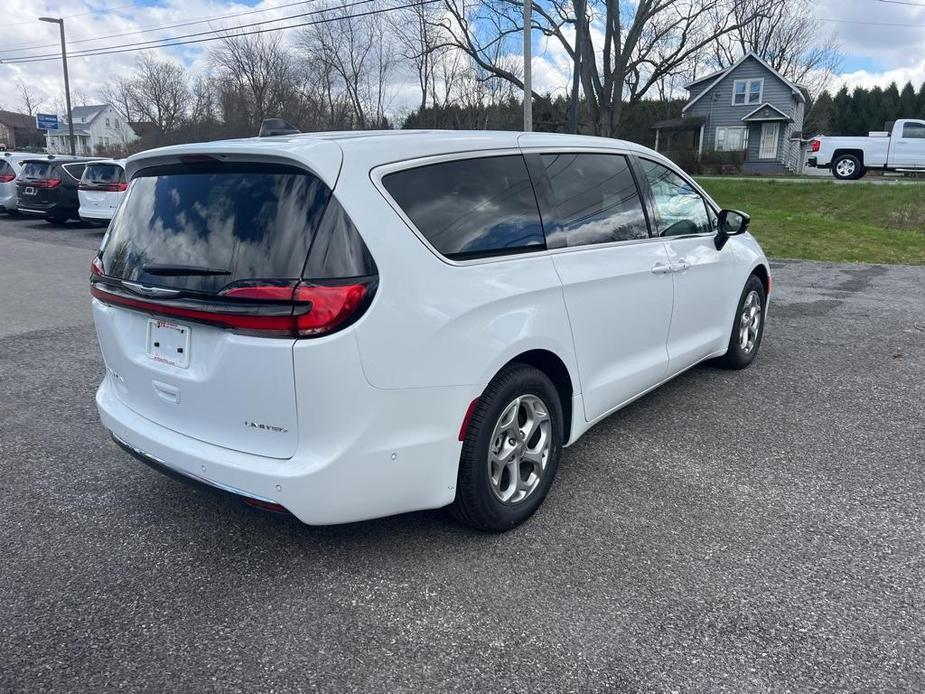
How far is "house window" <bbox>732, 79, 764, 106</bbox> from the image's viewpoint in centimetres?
4166

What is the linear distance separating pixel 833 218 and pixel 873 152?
35.3 ft

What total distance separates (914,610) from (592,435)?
1995 mm

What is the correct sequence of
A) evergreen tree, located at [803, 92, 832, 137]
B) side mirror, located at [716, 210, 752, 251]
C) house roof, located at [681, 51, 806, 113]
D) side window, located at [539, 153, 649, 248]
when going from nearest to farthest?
side window, located at [539, 153, 649, 248], side mirror, located at [716, 210, 752, 251], house roof, located at [681, 51, 806, 113], evergreen tree, located at [803, 92, 832, 137]

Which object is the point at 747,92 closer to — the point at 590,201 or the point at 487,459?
the point at 590,201

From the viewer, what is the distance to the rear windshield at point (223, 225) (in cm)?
255

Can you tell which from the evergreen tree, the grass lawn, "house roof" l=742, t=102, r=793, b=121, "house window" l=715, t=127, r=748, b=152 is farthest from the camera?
the evergreen tree

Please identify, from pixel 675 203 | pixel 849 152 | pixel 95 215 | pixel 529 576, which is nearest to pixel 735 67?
pixel 849 152

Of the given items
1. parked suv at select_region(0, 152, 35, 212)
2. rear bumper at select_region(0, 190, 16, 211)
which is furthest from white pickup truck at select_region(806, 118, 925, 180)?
rear bumper at select_region(0, 190, 16, 211)

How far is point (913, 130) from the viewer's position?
26484 mm

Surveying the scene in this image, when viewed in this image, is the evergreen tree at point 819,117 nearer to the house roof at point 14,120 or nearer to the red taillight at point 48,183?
the red taillight at point 48,183

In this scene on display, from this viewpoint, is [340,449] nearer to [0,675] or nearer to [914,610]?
[0,675]

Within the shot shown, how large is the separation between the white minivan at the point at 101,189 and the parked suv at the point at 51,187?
164cm

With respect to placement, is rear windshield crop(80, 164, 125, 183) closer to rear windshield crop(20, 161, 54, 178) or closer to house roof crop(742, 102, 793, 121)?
rear windshield crop(20, 161, 54, 178)

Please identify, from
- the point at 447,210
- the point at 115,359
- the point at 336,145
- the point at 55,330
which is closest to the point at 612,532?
the point at 447,210
